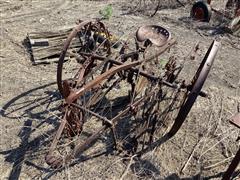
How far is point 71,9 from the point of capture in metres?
8.56

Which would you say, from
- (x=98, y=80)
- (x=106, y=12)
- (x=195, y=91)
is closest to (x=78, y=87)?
(x=98, y=80)

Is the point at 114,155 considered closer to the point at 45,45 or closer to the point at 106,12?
the point at 45,45

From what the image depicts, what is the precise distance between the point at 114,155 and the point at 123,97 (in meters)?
1.23

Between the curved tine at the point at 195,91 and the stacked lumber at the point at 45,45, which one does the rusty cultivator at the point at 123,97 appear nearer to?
the curved tine at the point at 195,91

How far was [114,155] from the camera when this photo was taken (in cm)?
445

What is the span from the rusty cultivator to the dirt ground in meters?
0.26

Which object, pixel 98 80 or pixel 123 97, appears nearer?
pixel 98 80

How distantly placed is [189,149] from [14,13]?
576 cm

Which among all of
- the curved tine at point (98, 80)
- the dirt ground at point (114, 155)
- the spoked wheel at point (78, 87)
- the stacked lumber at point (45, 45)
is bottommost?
the dirt ground at point (114, 155)

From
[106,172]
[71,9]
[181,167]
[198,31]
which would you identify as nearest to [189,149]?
[181,167]

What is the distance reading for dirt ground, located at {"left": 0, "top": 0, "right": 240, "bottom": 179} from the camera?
4277mm

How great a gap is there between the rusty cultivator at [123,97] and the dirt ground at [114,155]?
264mm

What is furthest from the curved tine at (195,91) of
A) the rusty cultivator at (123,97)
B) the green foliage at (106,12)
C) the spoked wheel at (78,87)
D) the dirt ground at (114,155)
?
the green foliage at (106,12)

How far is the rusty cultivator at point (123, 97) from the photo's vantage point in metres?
4.02
